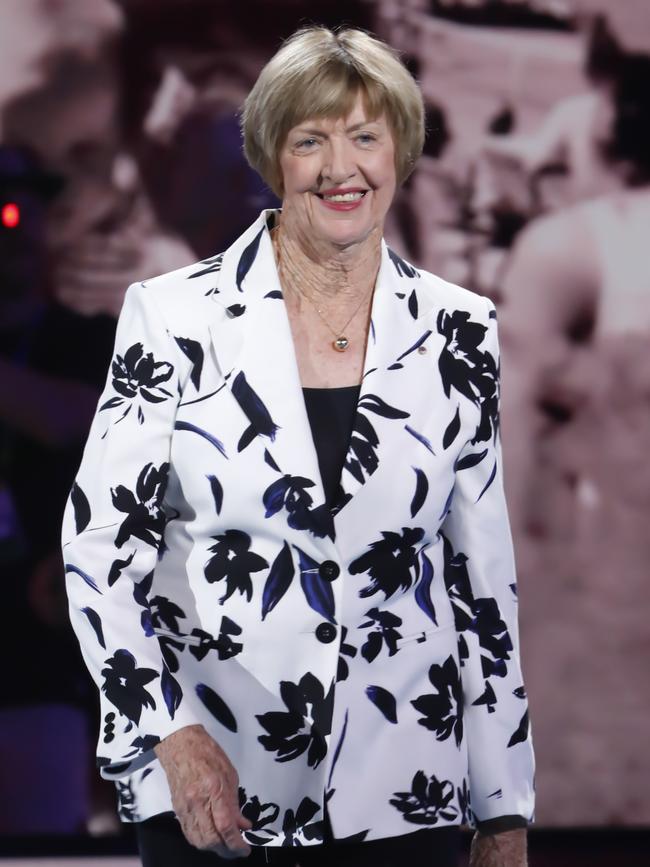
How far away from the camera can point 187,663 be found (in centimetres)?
151

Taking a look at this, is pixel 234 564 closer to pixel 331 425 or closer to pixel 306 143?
pixel 331 425

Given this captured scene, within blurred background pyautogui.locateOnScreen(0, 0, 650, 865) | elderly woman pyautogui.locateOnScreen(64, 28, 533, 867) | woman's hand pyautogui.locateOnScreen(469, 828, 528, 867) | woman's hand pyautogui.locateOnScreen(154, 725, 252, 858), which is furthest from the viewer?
blurred background pyautogui.locateOnScreen(0, 0, 650, 865)

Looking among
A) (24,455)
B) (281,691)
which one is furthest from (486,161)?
(281,691)

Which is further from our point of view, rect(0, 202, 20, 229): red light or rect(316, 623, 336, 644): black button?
rect(0, 202, 20, 229): red light

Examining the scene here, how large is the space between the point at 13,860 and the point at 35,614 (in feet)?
2.27

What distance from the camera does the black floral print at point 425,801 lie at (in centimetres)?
156

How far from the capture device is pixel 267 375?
1.55 meters

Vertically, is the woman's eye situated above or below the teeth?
above

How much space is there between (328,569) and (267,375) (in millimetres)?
252

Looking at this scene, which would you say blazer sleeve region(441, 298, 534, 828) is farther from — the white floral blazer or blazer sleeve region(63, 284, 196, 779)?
blazer sleeve region(63, 284, 196, 779)

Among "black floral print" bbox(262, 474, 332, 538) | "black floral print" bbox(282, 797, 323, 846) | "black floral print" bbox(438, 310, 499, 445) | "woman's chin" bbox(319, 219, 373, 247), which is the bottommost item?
"black floral print" bbox(282, 797, 323, 846)

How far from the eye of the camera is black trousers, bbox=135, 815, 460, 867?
1479mm

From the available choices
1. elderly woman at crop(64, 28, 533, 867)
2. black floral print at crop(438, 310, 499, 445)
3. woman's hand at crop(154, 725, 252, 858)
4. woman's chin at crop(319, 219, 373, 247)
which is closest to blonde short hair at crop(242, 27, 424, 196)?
elderly woman at crop(64, 28, 533, 867)

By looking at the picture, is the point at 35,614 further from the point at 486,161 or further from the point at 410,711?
the point at 410,711
